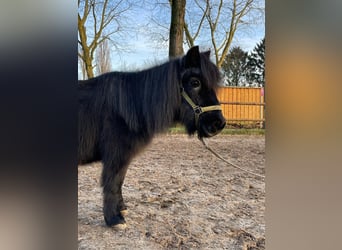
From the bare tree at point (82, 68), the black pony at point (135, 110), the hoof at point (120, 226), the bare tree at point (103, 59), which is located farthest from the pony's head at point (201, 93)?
the hoof at point (120, 226)

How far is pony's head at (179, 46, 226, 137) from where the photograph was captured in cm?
241

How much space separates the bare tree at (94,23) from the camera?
8.06 feet

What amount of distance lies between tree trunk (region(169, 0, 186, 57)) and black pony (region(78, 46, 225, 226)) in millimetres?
70

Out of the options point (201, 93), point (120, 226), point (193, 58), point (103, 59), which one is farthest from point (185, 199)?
point (103, 59)

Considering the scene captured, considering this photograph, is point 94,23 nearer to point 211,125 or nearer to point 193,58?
point 193,58

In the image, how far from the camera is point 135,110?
2479mm

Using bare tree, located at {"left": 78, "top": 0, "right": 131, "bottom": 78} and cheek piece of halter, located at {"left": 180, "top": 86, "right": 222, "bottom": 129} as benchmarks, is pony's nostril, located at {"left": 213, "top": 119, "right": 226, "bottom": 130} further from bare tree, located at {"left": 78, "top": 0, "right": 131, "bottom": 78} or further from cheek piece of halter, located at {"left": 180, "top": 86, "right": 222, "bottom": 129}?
bare tree, located at {"left": 78, "top": 0, "right": 131, "bottom": 78}

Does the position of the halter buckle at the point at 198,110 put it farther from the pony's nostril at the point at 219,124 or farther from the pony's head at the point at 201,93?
the pony's nostril at the point at 219,124

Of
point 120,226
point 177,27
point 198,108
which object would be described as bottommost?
point 120,226

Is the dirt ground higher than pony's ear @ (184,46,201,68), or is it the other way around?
pony's ear @ (184,46,201,68)

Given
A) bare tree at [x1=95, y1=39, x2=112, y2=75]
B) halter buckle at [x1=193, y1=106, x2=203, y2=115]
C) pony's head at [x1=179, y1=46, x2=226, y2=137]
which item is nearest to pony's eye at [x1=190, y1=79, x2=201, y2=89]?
pony's head at [x1=179, y1=46, x2=226, y2=137]

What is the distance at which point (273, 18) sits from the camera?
248 centimetres

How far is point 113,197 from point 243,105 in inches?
41.6

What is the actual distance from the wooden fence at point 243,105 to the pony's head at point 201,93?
63 mm
